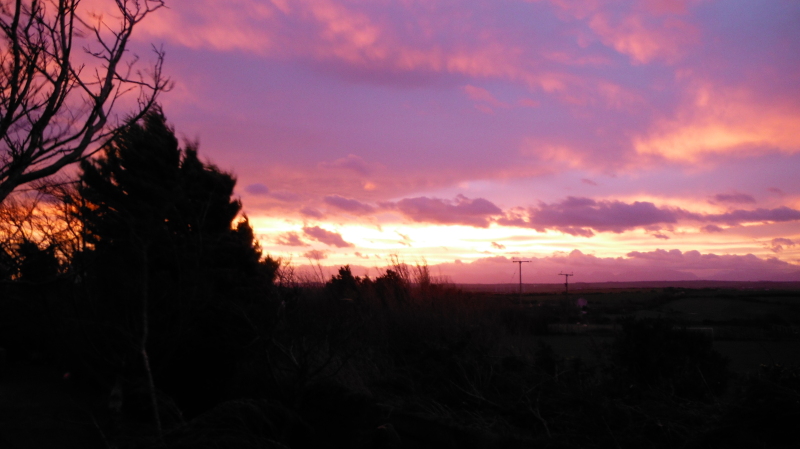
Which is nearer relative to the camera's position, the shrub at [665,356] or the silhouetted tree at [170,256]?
the shrub at [665,356]

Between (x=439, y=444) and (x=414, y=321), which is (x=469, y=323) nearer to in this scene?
(x=414, y=321)

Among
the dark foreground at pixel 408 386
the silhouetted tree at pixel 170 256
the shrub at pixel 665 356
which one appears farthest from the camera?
the silhouetted tree at pixel 170 256

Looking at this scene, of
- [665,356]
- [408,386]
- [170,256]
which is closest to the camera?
[665,356]

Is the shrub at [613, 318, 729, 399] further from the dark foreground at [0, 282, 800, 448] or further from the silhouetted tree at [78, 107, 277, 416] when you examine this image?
the silhouetted tree at [78, 107, 277, 416]

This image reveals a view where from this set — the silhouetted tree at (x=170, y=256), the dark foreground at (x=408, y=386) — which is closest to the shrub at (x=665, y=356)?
the dark foreground at (x=408, y=386)

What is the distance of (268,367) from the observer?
30.8 ft

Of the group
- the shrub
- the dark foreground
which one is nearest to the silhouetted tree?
the dark foreground

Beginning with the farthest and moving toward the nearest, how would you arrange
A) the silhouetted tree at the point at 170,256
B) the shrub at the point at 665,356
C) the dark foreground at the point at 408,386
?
the silhouetted tree at the point at 170,256
the shrub at the point at 665,356
the dark foreground at the point at 408,386

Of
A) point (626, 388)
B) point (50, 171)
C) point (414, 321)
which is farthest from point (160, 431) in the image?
point (414, 321)

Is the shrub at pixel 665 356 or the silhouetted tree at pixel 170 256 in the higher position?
the silhouetted tree at pixel 170 256

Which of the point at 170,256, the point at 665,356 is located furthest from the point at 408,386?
the point at 170,256

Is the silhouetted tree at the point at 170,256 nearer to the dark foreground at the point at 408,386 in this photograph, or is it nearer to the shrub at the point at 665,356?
the dark foreground at the point at 408,386

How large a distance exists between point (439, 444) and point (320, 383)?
10.4ft

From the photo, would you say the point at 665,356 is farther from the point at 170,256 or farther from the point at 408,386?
the point at 170,256
